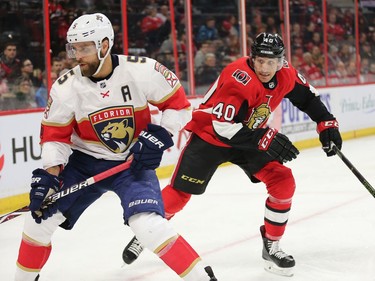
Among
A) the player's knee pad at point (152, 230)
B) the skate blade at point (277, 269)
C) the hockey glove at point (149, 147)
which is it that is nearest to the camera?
the player's knee pad at point (152, 230)

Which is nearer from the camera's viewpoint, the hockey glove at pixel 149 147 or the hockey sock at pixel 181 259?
the hockey sock at pixel 181 259

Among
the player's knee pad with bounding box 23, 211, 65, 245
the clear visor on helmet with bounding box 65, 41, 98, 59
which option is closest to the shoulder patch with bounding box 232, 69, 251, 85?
the clear visor on helmet with bounding box 65, 41, 98, 59

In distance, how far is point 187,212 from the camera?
15.0 feet

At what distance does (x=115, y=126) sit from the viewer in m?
2.68

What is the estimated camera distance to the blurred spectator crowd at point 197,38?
210 inches

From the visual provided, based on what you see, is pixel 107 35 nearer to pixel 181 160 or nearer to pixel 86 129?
pixel 86 129

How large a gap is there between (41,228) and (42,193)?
0.15 metres

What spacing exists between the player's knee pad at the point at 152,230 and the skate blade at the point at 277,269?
0.83 metres

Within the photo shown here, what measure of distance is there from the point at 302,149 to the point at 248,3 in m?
1.57

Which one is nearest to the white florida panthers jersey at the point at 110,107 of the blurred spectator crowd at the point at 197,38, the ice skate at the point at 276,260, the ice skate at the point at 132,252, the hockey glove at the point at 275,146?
the hockey glove at the point at 275,146

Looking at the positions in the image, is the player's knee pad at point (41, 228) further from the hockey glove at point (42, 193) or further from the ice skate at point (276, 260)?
the ice skate at point (276, 260)

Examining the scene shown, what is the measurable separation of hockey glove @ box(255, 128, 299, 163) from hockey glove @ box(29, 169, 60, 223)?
2.69 feet

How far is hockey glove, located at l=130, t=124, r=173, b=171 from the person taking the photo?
2.55 m

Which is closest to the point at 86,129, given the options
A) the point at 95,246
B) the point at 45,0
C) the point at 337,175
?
the point at 95,246
